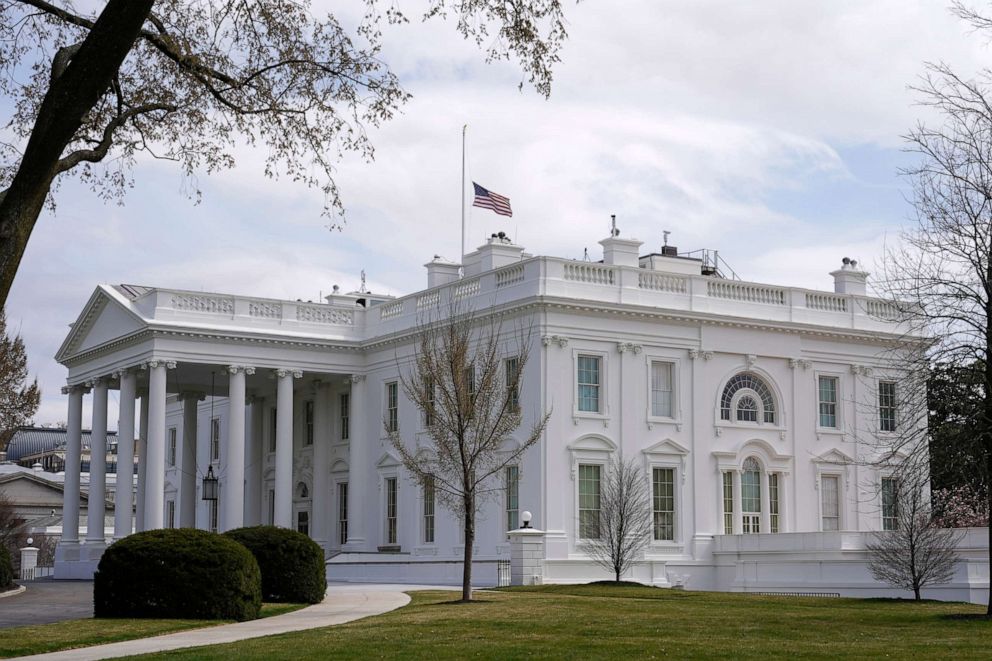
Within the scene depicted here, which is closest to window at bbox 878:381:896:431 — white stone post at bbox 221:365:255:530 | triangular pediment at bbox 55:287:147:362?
white stone post at bbox 221:365:255:530

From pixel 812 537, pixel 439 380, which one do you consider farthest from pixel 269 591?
pixel 812 537

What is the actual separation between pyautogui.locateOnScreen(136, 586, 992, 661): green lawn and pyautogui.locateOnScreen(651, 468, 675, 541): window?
44.5ft

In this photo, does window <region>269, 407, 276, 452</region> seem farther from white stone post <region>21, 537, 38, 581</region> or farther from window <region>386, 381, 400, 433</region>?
white stone post <region>21, 537, 38, 581</region>

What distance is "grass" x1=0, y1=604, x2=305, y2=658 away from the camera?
20922 millimetres

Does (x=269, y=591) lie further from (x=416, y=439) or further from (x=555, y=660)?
(x=416, y=439)

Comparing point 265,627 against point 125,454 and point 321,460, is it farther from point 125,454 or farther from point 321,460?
point 321,460

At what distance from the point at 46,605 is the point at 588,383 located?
17.7 metres

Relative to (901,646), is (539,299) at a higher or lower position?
higher

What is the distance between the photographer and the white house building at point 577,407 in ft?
140

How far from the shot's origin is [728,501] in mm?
45688

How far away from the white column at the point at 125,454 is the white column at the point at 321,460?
661 centimetres

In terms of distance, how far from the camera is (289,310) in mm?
51219

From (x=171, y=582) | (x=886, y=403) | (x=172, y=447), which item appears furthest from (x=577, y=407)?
(x=172, y=447)

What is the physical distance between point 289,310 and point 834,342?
1865 cm
